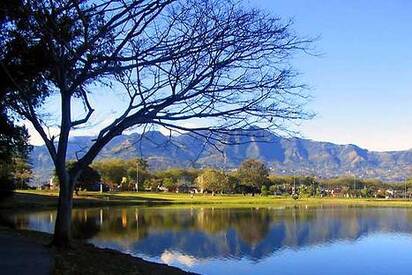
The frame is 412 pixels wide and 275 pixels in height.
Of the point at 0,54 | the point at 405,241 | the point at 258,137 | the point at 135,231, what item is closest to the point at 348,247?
the point at 405,241

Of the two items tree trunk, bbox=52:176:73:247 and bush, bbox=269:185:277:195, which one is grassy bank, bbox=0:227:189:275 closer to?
tree trunk, bbox=52:176:73:247

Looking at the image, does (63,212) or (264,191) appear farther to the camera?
(264,191)

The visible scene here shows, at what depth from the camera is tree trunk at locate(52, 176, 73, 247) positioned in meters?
15.6

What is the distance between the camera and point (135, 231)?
4088 cm

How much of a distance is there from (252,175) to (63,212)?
13847cm

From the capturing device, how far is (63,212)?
614 inches

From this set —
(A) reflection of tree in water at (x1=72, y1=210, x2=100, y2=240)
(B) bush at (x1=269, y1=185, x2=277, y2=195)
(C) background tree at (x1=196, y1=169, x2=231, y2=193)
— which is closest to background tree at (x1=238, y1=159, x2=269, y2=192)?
(B) bush at (x1=269, y1=185, x2=277, y2=195)

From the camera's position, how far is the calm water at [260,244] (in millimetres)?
27062

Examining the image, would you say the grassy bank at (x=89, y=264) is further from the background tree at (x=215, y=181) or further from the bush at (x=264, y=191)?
the bush at (x=264, y=191)

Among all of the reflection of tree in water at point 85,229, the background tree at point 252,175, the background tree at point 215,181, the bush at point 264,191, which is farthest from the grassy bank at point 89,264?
the background tree at point 252,175

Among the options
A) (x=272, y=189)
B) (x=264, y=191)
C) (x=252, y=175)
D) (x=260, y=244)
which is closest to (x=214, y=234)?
(x=260, y=244)

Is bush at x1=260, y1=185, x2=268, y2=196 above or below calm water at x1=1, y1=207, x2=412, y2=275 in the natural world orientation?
above

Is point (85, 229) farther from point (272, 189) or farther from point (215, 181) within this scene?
point (272, 189)

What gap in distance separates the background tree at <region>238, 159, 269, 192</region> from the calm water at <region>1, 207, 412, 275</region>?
326 feet
